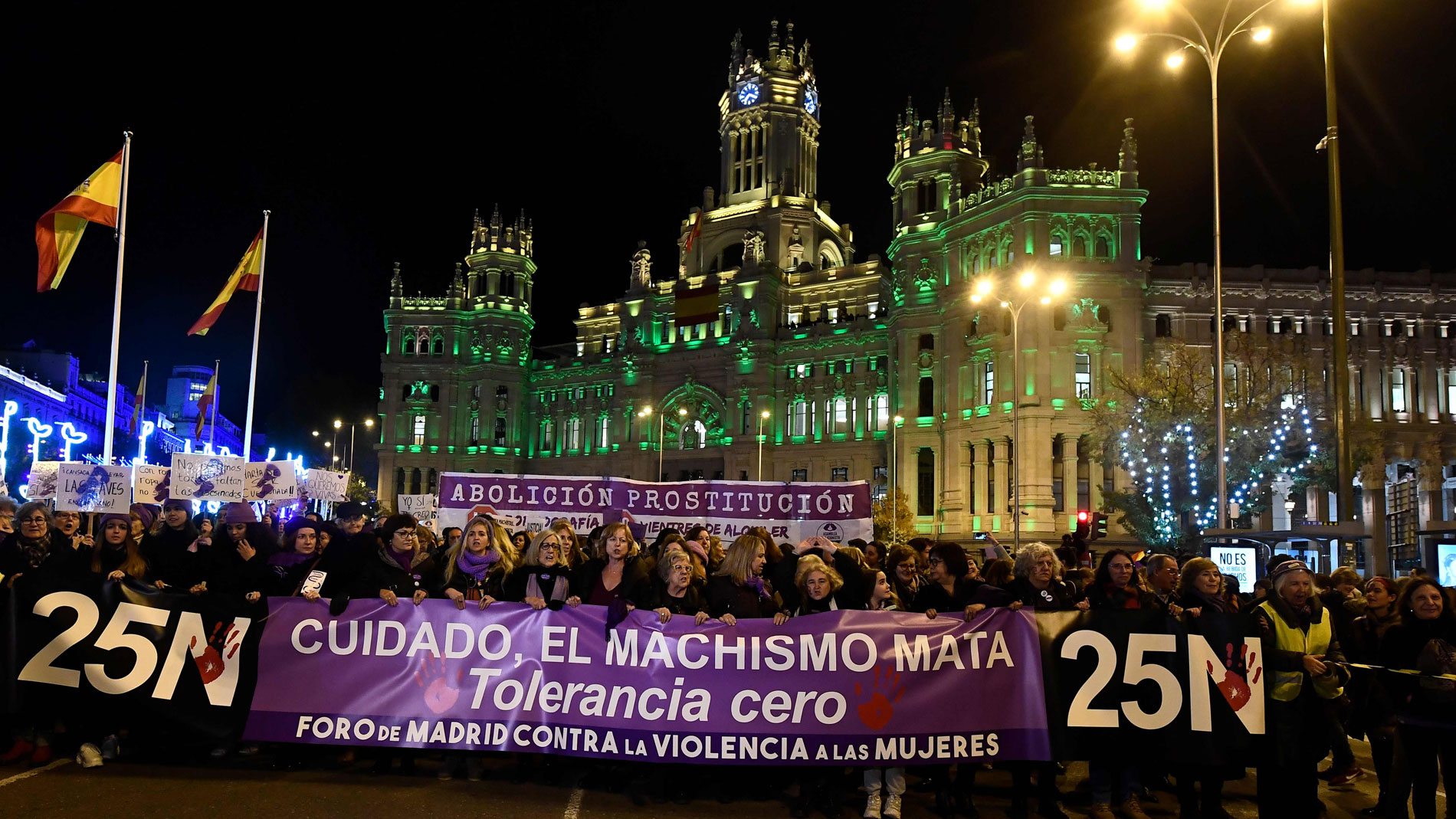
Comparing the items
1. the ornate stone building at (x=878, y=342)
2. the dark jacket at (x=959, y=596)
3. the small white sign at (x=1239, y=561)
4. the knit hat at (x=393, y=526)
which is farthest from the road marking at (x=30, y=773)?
the ornate stone building at (x=878, y=342)

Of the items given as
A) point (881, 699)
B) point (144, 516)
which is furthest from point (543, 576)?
point (144, 516)

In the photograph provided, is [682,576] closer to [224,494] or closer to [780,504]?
[780,504]

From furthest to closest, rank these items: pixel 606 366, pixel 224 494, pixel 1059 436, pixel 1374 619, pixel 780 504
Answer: pixel 606 366 < pixel 1059 436 < pixel 224 494 < pixel 780 504 < pixel 1374 619

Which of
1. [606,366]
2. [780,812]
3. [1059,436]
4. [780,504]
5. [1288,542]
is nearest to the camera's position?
[780,812]

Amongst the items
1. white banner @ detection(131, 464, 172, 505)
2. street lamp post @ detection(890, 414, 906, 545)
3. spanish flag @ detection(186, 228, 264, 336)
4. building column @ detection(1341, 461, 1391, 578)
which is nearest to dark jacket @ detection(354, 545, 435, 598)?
white banner @ detection(131, 464, 172, 505)

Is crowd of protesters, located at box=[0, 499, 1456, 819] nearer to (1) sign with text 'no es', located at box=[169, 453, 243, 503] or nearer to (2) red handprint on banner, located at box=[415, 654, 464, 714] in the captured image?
(2) red handprint on banner, located at box=[415, 654, 464, 714]

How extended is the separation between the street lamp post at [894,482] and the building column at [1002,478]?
207 inches

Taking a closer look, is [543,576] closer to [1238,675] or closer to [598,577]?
[598,577]

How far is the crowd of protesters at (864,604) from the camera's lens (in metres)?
7.42

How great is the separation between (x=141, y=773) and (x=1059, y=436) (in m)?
47.1

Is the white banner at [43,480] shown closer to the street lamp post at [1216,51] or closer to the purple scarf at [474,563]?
the purple scarf at [474,563]

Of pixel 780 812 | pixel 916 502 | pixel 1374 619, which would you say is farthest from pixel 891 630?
pixel 916 502

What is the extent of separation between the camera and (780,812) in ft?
25.3

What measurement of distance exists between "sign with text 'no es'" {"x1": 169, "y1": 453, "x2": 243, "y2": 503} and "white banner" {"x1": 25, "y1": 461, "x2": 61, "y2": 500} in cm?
167
